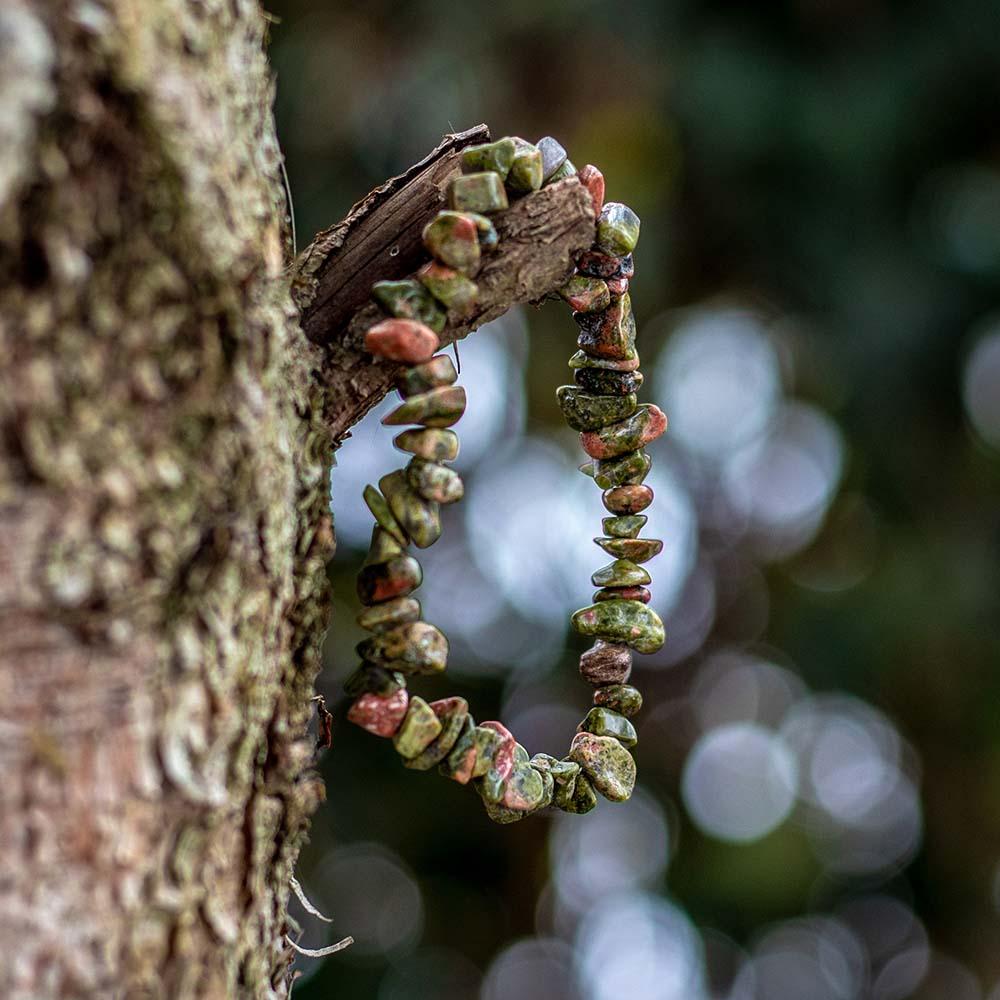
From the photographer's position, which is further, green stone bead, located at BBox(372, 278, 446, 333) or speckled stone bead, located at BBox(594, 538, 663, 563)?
speckled stone bead, located at BBox(594, 538, 663, 563)

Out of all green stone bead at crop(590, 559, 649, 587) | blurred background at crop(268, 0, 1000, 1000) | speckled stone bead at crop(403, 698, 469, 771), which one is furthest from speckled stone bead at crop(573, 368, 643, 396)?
blurred background at crop(268, 0, 1000, 1000)

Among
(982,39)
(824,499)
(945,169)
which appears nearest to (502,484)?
(824,499)

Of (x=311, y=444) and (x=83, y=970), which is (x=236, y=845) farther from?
(x=311, y=444)

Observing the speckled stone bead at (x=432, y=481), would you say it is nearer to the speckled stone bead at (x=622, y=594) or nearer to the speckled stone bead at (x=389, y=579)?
the speckled stone bead at (x=389, y=579)

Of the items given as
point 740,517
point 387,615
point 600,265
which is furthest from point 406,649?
point 740,517

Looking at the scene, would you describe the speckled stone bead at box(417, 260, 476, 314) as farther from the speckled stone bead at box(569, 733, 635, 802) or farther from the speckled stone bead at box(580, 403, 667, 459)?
the speckled stone bead at box(569, 733, 635, 802)

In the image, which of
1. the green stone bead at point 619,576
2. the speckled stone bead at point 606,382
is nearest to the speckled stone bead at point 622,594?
the green stone bead at point 619,576
